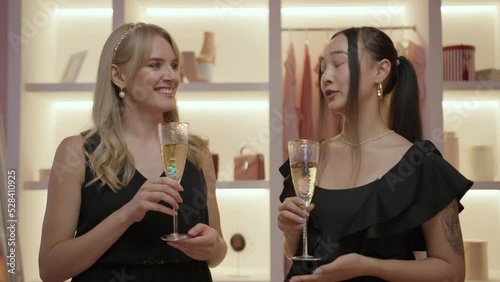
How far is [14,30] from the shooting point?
11.2 feet

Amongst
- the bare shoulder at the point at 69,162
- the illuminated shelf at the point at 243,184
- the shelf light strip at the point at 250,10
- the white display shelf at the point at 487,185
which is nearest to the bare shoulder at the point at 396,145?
the bare shoulder at the point at 69,162

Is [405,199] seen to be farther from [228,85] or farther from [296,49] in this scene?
[296,49]

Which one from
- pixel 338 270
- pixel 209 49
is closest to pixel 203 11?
pixel 209 49

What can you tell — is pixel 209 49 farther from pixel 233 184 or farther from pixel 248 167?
pixel 233 184

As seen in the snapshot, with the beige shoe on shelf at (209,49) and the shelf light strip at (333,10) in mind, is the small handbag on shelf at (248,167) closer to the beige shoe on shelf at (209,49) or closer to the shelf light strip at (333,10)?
the beige shoe on shelf at (209,49)

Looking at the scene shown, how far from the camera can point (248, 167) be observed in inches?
141

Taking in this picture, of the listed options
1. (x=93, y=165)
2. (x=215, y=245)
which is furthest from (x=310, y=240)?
(x=93, y=165)

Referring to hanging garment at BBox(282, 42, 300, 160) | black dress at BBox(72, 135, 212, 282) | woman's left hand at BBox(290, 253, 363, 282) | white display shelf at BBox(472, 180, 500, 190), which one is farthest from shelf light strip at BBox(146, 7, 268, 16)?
woman's left hand at BBox(290, 253, 363, 282)

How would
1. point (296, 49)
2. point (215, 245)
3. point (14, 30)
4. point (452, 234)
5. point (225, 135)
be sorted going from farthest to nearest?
point (225, 135) < point (296, 49) < point (14, 30) < point (215, 245) < point (452, 234)

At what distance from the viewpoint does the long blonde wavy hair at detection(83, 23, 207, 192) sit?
1.81m

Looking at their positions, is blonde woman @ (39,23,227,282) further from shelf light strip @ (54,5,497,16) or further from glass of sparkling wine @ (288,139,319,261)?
shelf light strip @ (54,5,497,16)

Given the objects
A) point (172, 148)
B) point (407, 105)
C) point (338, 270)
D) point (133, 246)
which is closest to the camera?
point (338, 270)

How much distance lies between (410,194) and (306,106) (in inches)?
77.8

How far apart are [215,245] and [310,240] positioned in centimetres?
27
